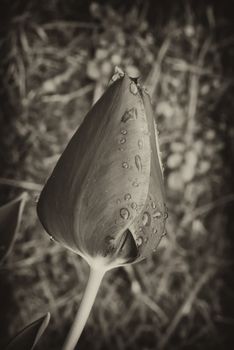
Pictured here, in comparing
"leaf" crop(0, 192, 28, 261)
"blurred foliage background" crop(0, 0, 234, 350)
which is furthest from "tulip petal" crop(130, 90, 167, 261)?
"blurred foliage background" crop(0, 0, 234, 350)

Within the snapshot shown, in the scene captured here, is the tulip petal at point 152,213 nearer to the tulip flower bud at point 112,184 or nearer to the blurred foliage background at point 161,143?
the tulip flower bud at point 112,184

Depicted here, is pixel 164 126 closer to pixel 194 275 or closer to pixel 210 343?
pixel 194 275

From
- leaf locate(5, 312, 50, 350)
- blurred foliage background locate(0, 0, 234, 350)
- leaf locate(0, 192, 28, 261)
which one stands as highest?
blurred foliage background locate(0, 0, 234, 350)

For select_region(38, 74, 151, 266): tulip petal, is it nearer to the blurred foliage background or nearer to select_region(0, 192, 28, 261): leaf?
select_region(0, 192, 28, 261): leaf

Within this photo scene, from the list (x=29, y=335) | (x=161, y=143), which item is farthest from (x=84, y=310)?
(x=161, y=143)

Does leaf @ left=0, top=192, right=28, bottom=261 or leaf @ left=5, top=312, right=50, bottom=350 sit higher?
leaf @ left=0, top=192, right=28, bottom=261

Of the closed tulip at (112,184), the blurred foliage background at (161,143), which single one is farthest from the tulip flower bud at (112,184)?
the blurred foliage background at (161,143)

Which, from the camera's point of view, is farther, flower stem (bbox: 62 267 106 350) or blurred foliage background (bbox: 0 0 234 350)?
blurred foliage background (bbox: 0 0 234 350)
